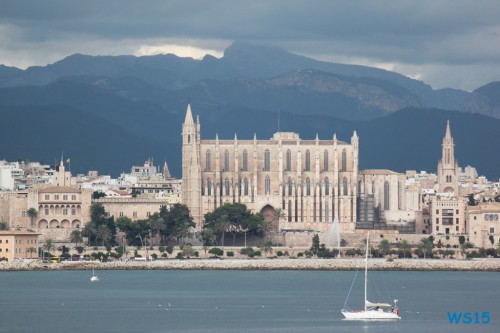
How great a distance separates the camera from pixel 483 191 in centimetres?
17838

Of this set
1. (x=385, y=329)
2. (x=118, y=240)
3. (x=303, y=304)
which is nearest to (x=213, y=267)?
(x=118, y=240)

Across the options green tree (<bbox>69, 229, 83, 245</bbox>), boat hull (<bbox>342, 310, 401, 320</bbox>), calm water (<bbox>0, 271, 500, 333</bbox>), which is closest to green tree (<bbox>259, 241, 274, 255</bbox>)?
calm water (<bbox>0, 271, 500, 333</bbox>)

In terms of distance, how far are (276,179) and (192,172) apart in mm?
7436

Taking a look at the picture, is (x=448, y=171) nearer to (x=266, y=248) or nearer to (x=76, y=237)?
(x=266, y=248)

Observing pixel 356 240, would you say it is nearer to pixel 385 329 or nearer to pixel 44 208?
pixel 44 208

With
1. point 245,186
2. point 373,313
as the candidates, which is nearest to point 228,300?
point 373,313

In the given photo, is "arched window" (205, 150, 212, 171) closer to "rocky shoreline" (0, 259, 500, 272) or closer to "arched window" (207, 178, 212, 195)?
"arched window" (207, 178, 212, 195)

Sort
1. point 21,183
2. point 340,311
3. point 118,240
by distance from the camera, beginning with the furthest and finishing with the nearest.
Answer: point 21,183 → point 118,240 → point 340,311

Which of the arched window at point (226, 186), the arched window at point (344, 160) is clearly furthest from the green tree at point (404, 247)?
the arched window at point (226, 186)

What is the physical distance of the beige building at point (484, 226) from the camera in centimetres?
13988

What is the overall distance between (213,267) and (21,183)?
40524mm

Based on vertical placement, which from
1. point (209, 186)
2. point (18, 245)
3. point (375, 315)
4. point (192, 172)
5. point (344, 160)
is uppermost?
point (344, 160)

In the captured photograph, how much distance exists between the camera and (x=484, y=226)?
460 feet

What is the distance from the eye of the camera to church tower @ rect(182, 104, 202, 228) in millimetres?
146250
